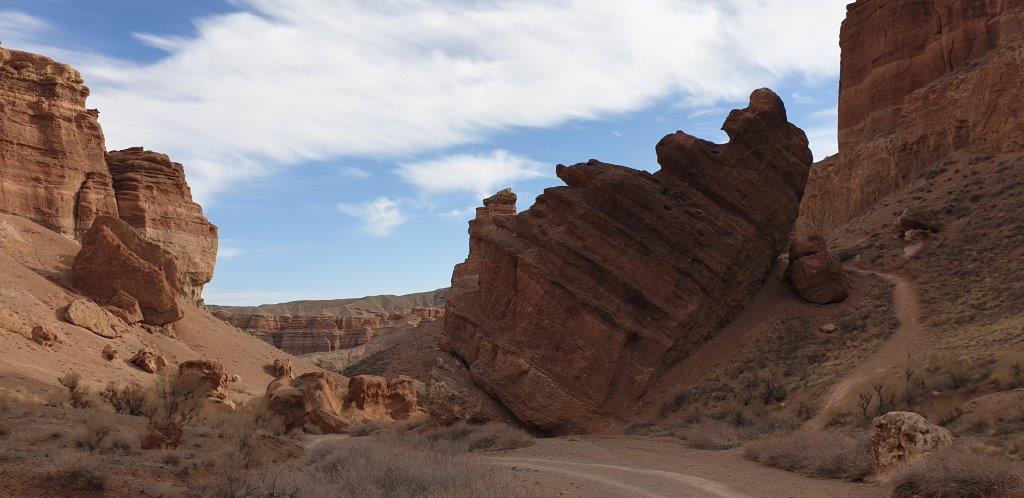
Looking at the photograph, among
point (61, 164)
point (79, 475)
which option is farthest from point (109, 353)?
point (79, 475)

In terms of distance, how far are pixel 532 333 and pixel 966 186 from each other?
23312mm

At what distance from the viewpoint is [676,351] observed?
79.2 ft

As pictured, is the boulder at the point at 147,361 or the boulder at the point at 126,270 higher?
the boulder at the point at 126,270

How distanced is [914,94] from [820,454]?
128ft

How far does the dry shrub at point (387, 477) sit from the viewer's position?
972 cm

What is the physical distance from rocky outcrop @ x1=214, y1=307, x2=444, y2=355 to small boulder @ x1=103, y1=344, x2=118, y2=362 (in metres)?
75.2

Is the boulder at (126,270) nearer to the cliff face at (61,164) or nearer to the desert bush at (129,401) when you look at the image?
the cliff face at (61,164)

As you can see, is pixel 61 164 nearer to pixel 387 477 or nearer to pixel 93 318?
pixel 93 318

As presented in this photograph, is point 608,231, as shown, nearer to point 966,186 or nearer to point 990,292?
point 990,292

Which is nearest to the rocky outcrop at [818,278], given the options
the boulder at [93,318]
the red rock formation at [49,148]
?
the boulder at [93,318]

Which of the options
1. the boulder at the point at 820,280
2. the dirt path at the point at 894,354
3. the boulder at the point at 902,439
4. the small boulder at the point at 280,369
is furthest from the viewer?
the small boulder at the point at 280,369

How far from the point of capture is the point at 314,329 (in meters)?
114

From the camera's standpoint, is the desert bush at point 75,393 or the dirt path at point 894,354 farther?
the desert bush at point 75,393

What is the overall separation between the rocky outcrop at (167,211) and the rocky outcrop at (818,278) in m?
39.6
